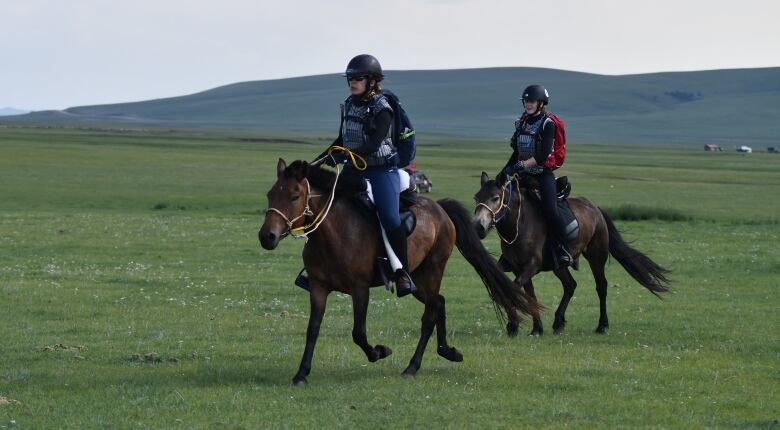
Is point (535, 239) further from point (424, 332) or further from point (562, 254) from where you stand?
point (424, 332)

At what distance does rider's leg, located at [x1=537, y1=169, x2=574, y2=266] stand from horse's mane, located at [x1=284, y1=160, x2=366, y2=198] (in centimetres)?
432

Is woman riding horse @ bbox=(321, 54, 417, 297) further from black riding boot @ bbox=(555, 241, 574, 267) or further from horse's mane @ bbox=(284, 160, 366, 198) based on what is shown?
black riding boot @ bbox=(555, 241, 574, 267)

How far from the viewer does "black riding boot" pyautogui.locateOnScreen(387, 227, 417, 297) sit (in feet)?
34.8

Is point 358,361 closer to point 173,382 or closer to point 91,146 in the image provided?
point 173,382

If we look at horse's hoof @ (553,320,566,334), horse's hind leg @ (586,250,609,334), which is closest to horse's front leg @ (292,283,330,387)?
horse's hoof @ (553,320,566,334)

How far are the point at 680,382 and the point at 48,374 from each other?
5784 mm

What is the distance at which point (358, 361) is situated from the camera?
11578 mm

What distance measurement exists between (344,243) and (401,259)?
0.57 m

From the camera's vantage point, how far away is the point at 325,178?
10461 millimetres

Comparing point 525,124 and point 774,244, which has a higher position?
point 525,124

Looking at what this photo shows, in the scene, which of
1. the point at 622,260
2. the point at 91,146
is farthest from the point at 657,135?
the point at 622,260

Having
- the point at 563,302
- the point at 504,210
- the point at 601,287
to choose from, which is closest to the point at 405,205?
the point at 504,210

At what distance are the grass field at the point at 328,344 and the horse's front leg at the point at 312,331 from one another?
161mm

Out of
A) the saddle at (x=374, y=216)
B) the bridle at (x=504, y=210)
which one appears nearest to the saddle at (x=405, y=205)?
the saddle at (x=374, y=216)
